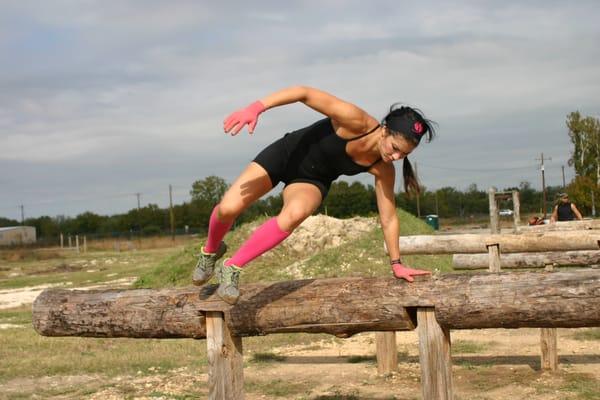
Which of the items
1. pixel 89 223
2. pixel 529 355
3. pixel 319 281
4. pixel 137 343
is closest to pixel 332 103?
pixel 319 281

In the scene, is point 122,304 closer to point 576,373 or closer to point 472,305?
point 472,305

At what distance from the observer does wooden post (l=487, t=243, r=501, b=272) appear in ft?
29.1

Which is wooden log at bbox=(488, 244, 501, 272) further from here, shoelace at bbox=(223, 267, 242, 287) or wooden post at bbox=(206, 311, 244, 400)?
shoelace at bbox=(223, 267, 242, 287)

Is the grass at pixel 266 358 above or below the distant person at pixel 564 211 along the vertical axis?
below

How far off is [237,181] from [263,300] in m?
0.83

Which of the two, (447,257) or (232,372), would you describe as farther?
(447,257)

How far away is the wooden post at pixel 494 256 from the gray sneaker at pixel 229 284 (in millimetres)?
4623

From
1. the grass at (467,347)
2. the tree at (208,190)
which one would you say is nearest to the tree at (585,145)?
the tree at (208,190)

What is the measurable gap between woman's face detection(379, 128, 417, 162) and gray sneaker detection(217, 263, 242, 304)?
123 cm

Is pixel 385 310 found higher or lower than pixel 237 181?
lower

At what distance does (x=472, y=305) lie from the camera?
15.4ft

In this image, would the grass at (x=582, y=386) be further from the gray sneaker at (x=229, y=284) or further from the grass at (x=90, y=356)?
the grass at (x=90, y=356)

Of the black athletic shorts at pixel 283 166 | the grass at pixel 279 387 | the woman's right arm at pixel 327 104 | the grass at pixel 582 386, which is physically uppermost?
the woman's right arm at pixel 327 104

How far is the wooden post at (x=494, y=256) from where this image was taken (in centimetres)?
887
